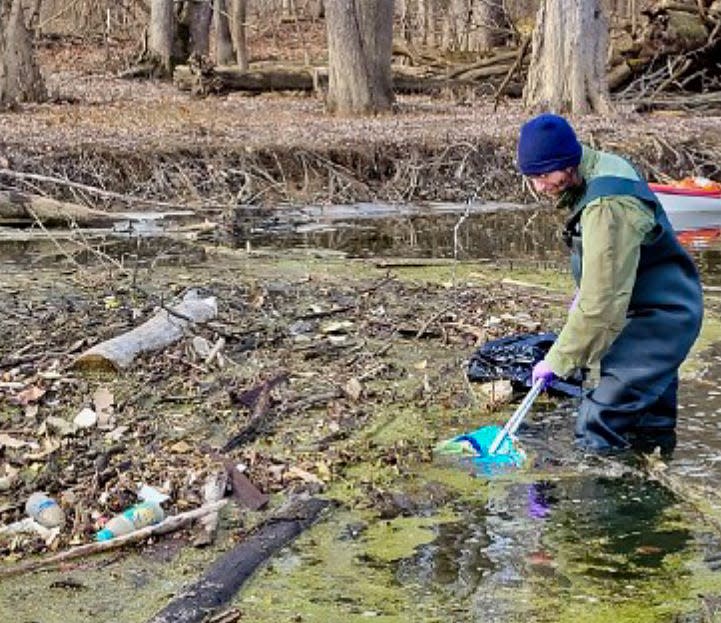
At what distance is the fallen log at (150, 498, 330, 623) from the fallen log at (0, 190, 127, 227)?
761 centimetres

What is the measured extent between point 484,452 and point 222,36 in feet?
80.6

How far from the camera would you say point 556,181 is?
617 centimetres

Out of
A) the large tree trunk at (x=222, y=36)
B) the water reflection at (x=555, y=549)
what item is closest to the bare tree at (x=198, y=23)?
the large tree trunk at (x=222, y=36)

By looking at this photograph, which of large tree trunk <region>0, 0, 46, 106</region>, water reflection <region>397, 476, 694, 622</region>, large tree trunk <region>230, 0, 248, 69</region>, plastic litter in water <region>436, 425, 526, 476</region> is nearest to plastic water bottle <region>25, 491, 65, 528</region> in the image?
water reflection <region>397, 476, 694, 622</region>

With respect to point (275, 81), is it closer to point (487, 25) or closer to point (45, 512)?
point (487, 25)

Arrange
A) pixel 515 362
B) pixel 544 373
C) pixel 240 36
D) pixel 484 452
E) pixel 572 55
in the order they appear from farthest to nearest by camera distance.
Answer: pixel 240 36, pixel 572 55, pixel 515 362, pixel 484 452, pixel 544 373

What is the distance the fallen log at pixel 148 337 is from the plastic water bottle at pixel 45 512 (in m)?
2.18

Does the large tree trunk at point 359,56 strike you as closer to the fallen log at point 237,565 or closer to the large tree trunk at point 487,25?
the large tree trunk at point 487,25

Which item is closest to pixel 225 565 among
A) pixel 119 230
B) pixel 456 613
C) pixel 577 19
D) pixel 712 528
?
pixel 456 613

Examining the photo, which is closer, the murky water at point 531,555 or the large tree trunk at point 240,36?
the murky water at point 531,555

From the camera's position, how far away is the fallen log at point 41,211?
13008mm

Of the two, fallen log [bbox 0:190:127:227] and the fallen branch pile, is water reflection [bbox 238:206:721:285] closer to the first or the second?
fallen log [bbox 0:190:127:227]

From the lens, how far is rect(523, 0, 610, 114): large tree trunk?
20391mm

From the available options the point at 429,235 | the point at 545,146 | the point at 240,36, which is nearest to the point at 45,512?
the point at 545,146
